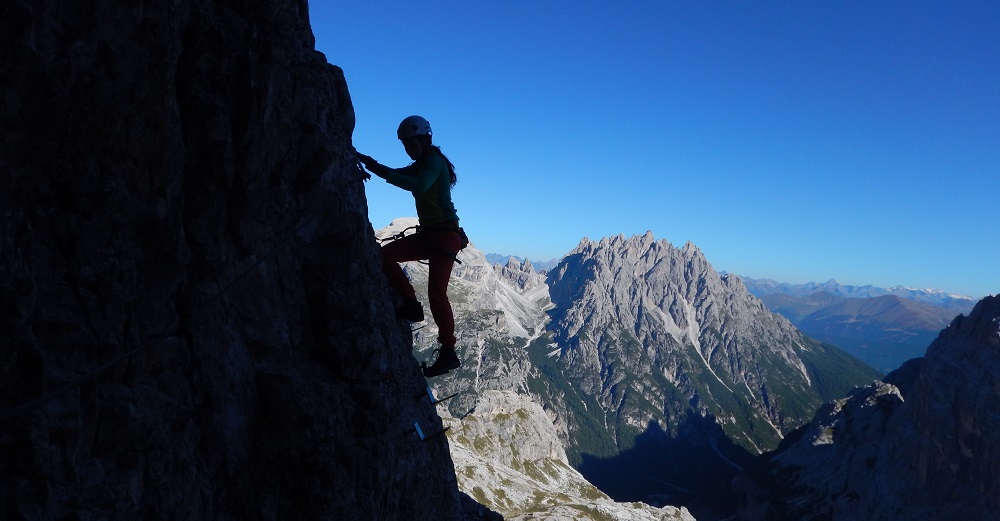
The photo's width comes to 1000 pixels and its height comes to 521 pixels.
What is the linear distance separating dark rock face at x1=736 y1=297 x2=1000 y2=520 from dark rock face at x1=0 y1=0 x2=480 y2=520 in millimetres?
142708

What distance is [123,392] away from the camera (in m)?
7.91

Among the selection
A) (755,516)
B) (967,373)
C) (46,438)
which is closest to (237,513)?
(46,438)

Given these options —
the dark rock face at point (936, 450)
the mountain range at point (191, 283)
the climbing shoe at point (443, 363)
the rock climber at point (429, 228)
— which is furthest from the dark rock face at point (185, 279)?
the dark rock face at point (936, 450)

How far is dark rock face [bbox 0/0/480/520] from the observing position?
6.74 meters

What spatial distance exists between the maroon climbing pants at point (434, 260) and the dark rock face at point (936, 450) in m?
139

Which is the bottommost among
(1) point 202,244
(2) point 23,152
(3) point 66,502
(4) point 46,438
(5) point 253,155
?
(3) point 66,502

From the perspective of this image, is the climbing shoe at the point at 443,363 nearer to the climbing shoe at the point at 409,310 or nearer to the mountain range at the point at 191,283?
the mountain range at the point at 191,283

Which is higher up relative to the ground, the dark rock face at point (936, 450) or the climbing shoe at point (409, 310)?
the climbing shoe at point (409, 310)

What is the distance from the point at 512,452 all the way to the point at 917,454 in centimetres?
11708

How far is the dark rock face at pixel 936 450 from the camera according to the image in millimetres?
114438

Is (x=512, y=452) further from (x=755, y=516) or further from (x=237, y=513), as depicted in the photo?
(x=237, y=513)

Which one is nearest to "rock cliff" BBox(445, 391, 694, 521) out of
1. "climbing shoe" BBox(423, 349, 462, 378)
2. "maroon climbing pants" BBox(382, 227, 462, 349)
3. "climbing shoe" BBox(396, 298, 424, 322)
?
"climbing shoe" BBox(396, 298, 424, 322)

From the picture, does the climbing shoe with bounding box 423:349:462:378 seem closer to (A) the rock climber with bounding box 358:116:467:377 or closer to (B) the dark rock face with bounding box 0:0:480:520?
(A) the rock climber with bounding box 358:116:467:377

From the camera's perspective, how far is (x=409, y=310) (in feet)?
57.5
